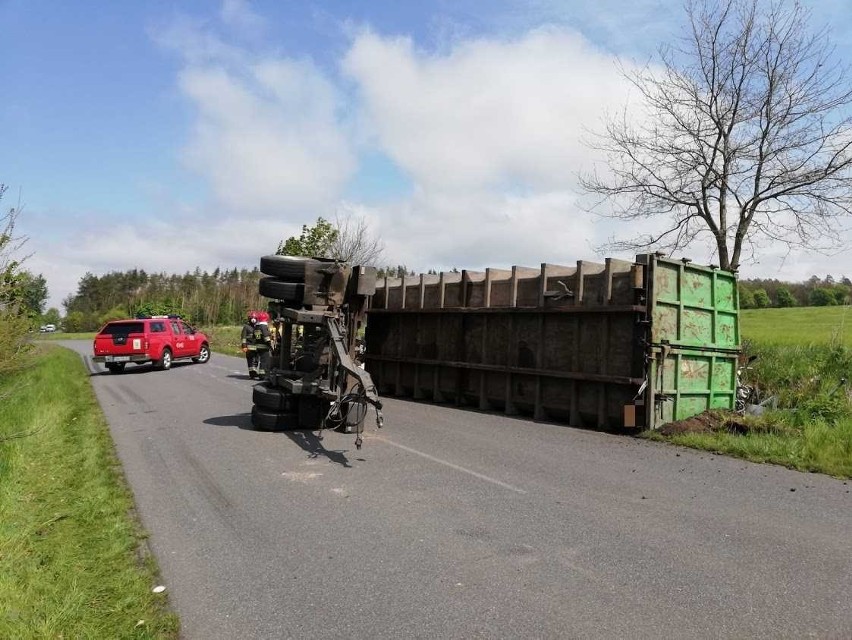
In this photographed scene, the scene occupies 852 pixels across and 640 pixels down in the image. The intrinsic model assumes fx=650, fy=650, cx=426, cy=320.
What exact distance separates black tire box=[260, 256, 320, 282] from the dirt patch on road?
20.9ft

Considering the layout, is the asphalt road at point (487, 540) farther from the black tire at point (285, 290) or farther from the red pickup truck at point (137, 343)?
the red pickup truck at point (137, 343)

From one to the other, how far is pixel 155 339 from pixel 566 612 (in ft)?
76.1

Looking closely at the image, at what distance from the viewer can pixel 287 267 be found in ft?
33.3

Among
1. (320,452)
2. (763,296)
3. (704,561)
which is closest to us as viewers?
(704,561)

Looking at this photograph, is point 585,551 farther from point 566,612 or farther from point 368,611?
point 368,611

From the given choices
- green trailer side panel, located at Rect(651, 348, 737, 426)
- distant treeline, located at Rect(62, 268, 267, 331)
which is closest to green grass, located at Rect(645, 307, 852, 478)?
green trailer side panel, located at Rect(651, 348, 737, 426)

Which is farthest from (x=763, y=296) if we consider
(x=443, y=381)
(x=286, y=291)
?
(x=286, y=291)

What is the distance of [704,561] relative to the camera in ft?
15.9

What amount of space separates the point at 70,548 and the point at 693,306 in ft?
33.9

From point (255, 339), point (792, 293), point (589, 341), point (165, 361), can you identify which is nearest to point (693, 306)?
point (589, 341)

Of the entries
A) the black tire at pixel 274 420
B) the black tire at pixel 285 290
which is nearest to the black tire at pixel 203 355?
the black tire at pixel 274 420

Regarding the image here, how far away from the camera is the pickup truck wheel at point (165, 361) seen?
24719mm

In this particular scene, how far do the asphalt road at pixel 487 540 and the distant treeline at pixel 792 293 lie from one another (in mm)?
44950

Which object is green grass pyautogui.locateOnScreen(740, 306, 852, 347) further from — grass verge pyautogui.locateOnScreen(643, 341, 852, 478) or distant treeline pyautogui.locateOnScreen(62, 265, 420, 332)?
distant treeline pyautogui.locateOnScreen(62, 265, 420, 332)
